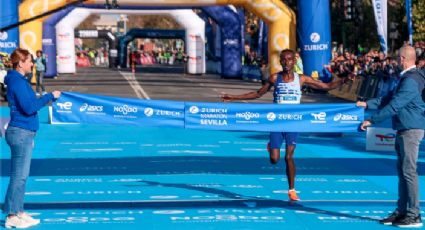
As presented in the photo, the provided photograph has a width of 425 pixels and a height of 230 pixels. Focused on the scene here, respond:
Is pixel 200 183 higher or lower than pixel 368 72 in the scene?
lower

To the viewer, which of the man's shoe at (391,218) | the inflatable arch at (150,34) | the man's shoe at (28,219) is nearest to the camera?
the man's shoe at (28,219)

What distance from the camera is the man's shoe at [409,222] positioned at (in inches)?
399

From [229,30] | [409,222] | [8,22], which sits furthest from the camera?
[229,30]

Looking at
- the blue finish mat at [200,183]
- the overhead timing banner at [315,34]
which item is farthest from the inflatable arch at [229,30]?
the blue finish mat at [200,183]

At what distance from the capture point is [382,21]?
3145cm

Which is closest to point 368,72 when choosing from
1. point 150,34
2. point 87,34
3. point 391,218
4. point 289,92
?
point 289,92

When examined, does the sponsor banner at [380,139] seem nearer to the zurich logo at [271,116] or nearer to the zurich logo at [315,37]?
the zurich logo at [271,116]

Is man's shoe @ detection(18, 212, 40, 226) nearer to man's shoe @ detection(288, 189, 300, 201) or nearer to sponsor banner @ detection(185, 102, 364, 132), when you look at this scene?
sponsor banner @ detection(185, 102, 364, 132)

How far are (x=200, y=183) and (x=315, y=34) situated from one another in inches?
800

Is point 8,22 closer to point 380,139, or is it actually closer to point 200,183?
point 380,139

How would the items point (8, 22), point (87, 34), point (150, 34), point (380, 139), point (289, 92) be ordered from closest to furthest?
point (289, 92) < point (380, 139) < point (8, 22) < point (150, 34) < point (87, 34)

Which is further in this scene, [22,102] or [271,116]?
[271,116]

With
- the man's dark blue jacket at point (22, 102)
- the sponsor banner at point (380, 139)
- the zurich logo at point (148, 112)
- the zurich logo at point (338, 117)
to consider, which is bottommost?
the sponsor banner at point (380, 139)

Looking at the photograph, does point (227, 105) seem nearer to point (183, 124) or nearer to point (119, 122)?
point (183, 124)
